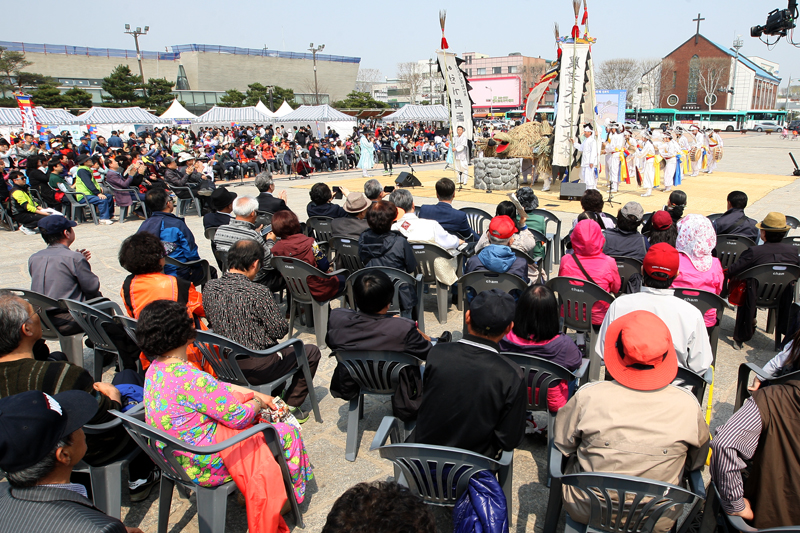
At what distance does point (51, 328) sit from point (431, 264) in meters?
3.51

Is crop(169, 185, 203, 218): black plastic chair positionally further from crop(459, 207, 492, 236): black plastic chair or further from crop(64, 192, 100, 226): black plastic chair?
crop(459, 207, 492, 236): black plastic chair

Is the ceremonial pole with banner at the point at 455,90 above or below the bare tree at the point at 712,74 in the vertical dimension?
below

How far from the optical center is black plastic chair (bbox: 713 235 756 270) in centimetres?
547

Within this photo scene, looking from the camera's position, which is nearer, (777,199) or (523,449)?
(523,449)

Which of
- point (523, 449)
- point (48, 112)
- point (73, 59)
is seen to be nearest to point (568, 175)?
point (523, 449)

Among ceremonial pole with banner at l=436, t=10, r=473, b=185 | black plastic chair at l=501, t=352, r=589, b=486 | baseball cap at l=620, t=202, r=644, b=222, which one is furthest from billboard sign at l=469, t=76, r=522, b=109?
black plastic chair at l=501, t=352, r=589, b=486

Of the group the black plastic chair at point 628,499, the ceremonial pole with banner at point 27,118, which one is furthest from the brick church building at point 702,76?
the black plastic chair at point 628,499

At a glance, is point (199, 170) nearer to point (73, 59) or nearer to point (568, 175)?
point (568, 175)

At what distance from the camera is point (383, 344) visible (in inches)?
121

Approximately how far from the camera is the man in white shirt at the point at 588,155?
41.2 feet

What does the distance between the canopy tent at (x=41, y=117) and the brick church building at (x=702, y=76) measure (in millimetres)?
72085

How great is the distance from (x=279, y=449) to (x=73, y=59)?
7635 centimetres

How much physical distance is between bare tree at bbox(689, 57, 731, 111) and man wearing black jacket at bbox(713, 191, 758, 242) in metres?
72.8

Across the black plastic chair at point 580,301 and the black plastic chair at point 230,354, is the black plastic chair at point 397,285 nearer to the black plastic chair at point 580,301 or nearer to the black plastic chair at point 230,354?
the black plastic chair at point 230,354
